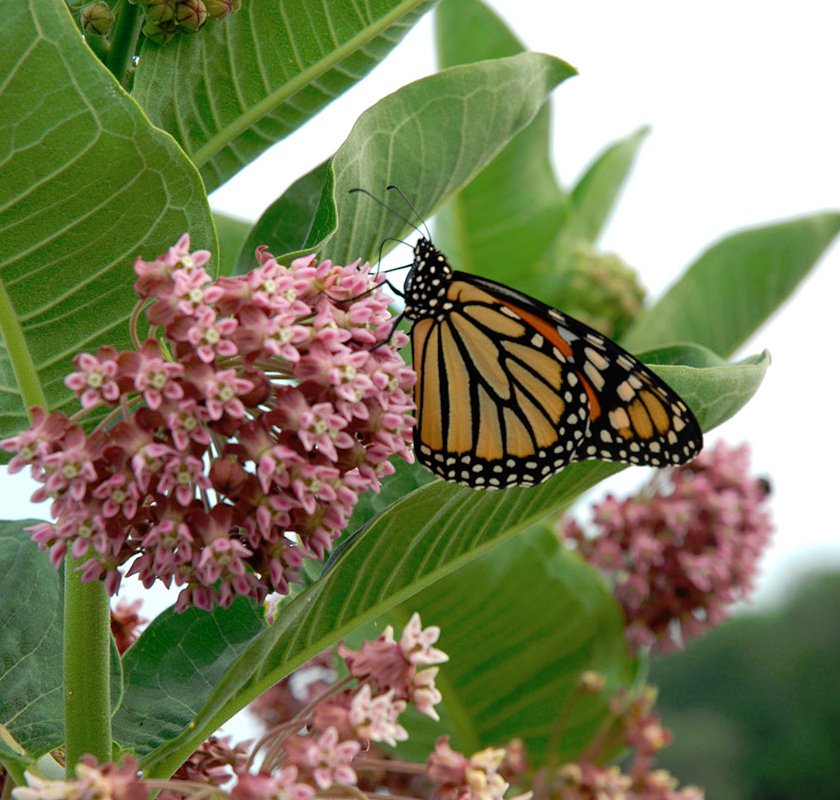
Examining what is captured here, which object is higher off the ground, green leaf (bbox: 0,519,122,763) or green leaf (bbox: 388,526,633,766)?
green leaf (bbox: 0,519,122,763)

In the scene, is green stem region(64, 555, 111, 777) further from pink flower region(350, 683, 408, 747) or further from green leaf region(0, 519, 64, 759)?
pink flower region(350, 683, 408, 747)

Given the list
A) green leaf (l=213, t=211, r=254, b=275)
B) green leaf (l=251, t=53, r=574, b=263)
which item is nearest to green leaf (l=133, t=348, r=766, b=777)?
green leaf (l=251, t=53, r=574, b=263)

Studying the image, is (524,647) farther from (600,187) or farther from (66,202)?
(600,187)

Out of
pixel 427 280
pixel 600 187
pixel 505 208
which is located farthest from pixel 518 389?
pixel 600 187

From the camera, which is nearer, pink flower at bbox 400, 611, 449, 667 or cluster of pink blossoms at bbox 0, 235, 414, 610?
cluster of pink blossoms at bbox 0, 235, 414, 610

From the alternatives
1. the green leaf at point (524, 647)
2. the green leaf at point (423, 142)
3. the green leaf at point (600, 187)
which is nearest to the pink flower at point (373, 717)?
the green leaf at point (423, 142)

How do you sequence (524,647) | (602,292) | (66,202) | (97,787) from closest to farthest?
(97,787) → (66,202) → (524,647) → (602,292)

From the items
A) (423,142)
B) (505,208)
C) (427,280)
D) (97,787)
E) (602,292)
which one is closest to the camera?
(97,787)

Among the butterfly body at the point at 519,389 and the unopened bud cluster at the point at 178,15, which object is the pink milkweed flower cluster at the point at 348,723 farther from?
the unopened bud cluster at the point at 178,15
